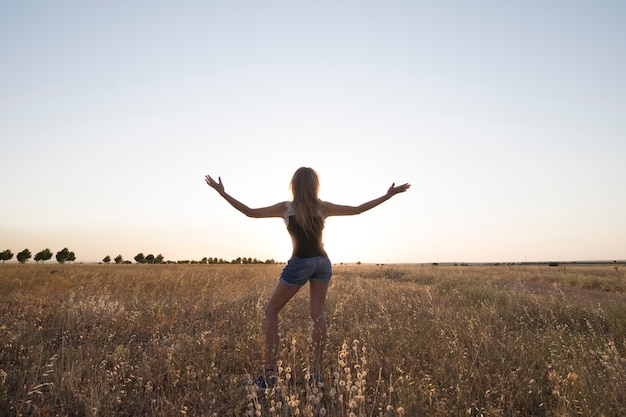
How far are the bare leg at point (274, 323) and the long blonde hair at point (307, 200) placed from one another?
2.13 ft

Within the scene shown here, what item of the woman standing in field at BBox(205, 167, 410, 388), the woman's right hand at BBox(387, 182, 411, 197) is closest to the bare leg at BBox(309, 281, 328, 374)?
the woman standing in field at BBox(205, 167, 410, 388)

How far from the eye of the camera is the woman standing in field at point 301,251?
409 centimetres

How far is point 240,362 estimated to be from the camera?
4801mm

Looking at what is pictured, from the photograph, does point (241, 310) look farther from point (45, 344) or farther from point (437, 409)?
point (437, 409)

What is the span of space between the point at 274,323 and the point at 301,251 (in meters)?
0.83

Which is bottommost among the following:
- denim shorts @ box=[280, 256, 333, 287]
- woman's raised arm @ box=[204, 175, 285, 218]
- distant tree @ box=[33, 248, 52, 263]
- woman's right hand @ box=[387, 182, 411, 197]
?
distant tree @ box=[33, 248, 52, 263]

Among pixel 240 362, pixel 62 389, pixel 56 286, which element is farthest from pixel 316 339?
pixel 56 286

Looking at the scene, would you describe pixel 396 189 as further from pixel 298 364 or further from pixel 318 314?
pixel 298 364

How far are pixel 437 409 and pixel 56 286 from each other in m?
12.0

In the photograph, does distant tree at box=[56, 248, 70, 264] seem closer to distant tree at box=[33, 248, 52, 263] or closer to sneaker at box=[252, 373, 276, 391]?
distant tree at box=[33, 248, 52, 263]

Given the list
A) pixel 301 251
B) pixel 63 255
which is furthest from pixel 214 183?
pixel 63 255

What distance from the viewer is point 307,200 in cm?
419

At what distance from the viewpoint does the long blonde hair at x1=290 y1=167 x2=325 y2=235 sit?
13.6 feet

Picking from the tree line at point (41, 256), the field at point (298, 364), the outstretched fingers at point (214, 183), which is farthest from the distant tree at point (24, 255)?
the outstretched fingers at point (214, 183)
